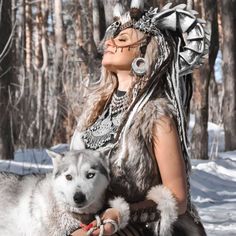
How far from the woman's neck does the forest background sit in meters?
2.87

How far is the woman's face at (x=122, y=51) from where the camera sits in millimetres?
3049

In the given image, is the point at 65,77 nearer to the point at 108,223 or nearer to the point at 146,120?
the point at 146,120

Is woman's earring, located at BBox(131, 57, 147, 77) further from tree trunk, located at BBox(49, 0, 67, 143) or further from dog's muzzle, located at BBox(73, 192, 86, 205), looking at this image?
tree trunk, located at BBox(49, 0, 67, 143)

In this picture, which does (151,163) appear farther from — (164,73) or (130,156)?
(164,73)

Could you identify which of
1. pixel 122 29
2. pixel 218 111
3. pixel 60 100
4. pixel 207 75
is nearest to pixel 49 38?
pixel 218 111

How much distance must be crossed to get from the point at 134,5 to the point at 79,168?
95 centimetres

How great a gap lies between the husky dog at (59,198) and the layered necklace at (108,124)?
331 millimetres

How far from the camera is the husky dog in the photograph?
253 centimetres

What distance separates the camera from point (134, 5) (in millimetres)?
3086

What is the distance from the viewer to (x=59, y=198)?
8.58ft

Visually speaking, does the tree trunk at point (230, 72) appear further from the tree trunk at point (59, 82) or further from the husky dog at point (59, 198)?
the husky dog at point (59, 198)

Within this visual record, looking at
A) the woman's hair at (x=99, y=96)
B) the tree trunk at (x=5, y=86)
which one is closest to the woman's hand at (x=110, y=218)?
the woman's hair at (x=99, y=96)

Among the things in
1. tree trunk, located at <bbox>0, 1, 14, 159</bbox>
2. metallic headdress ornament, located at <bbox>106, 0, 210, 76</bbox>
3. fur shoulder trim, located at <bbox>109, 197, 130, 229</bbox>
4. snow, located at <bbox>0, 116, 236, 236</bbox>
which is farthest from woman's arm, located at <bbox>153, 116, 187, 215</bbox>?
tree trunk, located at <bbox>0, 1, 14, 159</bbox>

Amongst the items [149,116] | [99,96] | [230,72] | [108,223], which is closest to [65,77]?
[230,72]
